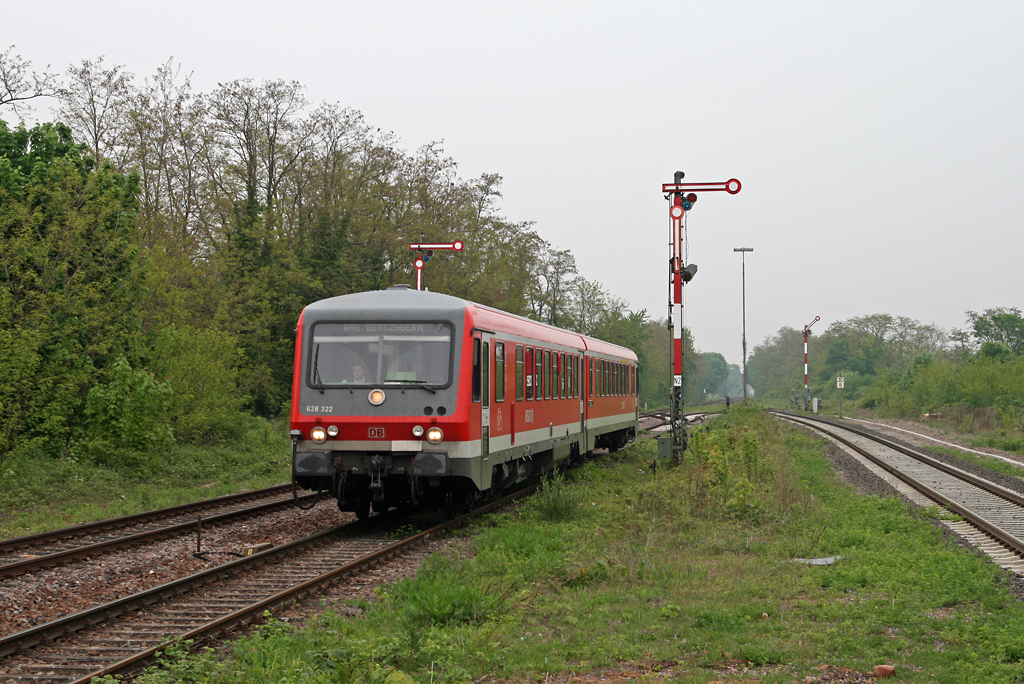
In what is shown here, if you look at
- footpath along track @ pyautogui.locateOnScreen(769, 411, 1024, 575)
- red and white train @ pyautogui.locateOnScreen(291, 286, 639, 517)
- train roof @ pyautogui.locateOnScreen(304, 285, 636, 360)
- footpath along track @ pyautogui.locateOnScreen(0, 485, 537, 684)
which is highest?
train roof @ pyautogui.locateOnScreen(304, 285, 636, 360)

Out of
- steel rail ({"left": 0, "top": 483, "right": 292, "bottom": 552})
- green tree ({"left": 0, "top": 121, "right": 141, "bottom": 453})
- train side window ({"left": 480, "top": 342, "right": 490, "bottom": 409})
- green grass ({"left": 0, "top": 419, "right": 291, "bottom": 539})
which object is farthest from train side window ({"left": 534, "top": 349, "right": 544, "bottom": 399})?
green tree ({"left": 0, "top": 121, "right": 141, "bottom": 453})

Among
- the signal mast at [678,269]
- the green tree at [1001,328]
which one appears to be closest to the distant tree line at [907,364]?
the green tree at [1001,328]

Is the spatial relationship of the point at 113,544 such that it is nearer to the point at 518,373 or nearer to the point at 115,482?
the point at 115,482

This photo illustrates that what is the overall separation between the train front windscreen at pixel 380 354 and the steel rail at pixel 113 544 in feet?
8.45

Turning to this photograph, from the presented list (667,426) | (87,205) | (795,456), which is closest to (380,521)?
(87,205)

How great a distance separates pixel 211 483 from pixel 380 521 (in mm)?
6430

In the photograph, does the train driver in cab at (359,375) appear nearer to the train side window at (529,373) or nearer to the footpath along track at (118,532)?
the footpath along track at (118,532)

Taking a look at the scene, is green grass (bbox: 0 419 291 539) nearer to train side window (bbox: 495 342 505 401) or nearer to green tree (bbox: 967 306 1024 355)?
train side window (bbox: 495 342 505 401)

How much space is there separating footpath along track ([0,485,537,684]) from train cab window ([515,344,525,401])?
11.4 ft

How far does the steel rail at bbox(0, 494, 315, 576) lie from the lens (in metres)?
9.71

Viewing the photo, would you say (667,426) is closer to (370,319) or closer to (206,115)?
(206,115)

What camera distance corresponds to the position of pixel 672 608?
8086 millimetres

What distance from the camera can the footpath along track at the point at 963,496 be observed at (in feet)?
38.7

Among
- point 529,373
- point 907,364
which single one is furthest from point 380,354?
point 907,364
